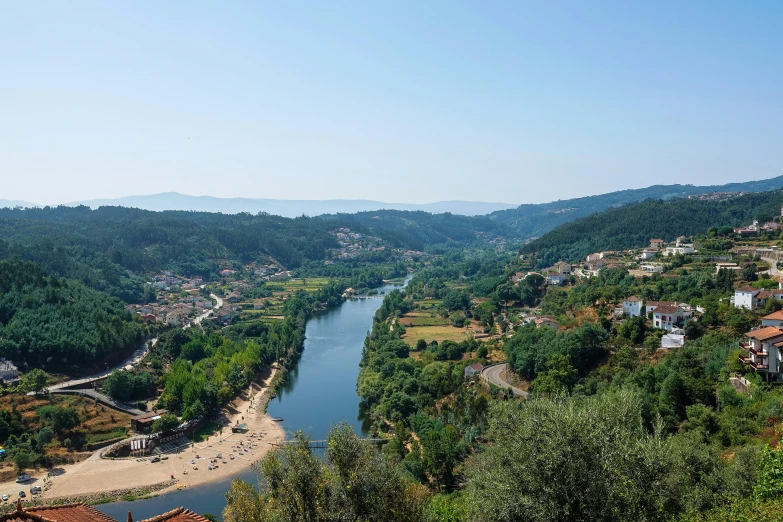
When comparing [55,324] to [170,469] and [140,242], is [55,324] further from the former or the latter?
[140,242]

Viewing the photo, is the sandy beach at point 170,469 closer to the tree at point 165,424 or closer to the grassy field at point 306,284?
the tree at point 165,424

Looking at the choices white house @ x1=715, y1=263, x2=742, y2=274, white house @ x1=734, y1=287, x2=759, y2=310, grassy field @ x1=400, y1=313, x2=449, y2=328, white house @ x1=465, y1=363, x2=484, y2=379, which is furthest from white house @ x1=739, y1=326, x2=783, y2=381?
grassy field @ x1=400, y1=313, x2=449, y2=328

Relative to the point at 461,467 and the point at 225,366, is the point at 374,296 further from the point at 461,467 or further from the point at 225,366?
the point at 461,467

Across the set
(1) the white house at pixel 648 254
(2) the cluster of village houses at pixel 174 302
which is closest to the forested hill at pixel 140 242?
(2) the cluster of village houses at pixel 174 302

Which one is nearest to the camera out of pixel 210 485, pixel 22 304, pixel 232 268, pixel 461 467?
pixel 461 467

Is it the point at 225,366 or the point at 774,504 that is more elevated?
the point at 774,504

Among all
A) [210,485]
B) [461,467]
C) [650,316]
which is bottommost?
[210,485]

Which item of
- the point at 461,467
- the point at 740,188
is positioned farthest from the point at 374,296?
the point at 740,188

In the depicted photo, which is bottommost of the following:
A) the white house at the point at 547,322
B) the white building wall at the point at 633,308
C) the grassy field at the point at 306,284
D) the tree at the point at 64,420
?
the tree at the point at 64,420
